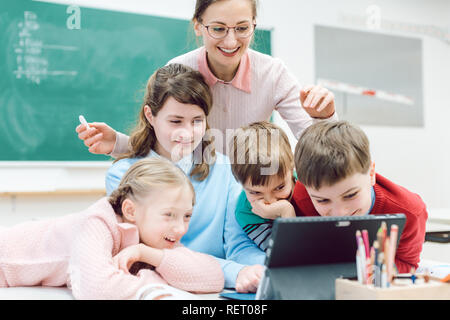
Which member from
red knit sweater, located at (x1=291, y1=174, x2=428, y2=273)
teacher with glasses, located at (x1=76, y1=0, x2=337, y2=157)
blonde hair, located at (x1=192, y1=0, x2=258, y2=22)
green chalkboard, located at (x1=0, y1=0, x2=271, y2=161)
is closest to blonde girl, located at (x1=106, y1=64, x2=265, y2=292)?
teacher with glasses, located at (x1=76, y1=0, x2=337, y2=157)

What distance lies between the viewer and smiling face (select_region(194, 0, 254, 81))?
1.35 m

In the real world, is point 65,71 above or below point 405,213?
above

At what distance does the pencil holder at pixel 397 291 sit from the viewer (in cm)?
58

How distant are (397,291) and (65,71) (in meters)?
2.71

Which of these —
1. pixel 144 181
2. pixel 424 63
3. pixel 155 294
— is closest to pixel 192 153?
pixel 144 181

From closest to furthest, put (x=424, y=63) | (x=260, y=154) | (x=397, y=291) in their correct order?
(x=397, y=291) < (x=260, y=154) < (x=424, y=63)

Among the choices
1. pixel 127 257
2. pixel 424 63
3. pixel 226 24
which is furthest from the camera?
pixel 424 63

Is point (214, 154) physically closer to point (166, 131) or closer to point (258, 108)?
point (166, 131)

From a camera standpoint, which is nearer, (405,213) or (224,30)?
(405,213)

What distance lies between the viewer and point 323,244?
2.20 feet

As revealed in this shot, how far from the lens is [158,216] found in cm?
91

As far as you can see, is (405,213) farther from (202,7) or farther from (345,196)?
(202,7)

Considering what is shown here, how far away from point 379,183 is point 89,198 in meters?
2.33

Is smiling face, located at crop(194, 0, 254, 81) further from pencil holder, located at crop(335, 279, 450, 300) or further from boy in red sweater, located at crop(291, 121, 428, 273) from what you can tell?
pencil holder, located at crop(335, 279, 450, 300)
